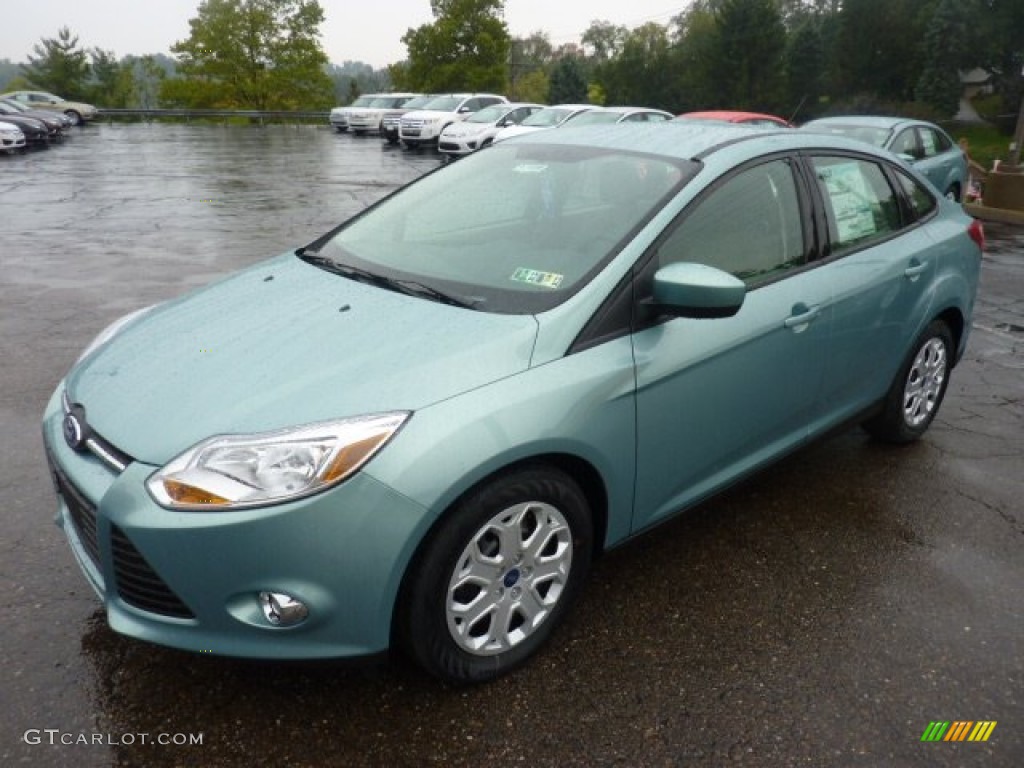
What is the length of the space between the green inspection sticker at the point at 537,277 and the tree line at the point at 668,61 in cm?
4950

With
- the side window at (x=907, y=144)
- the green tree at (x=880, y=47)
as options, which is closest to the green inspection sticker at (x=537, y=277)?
the side window at (x=907, y=144)

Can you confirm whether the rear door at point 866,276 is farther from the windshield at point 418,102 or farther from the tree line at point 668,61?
the tree line at point 668,61

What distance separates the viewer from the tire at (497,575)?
2277 mm

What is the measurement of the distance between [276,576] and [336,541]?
0.18m

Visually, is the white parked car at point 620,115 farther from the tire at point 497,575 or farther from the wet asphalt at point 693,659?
the tire at point 497,575

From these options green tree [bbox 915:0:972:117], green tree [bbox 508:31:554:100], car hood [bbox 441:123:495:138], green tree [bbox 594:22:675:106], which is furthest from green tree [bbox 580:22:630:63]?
car hood [bbox 441:123:495:138]

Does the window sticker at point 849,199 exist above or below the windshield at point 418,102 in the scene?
below

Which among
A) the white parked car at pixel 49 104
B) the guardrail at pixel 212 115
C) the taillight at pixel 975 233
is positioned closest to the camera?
the taillight at pixel 975 233

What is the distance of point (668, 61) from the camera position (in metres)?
61.7

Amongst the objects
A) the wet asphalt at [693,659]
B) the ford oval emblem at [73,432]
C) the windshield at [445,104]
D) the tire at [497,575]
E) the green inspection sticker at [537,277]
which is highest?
the windshield at [445,104]

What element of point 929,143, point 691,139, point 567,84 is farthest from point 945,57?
point 691,139

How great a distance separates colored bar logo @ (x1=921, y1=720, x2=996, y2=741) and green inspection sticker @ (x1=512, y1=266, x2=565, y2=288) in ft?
5.60

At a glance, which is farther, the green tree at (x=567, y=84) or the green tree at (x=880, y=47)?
the green tree at (x=567, y=84)

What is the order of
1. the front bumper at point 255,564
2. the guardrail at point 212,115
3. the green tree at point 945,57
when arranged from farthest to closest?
the guardrail at point 212,115, the green tree at point 945,57, the front bumper at point 255,564
